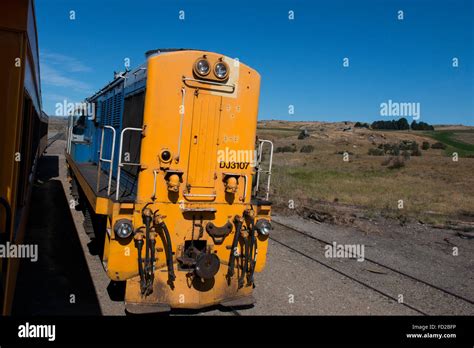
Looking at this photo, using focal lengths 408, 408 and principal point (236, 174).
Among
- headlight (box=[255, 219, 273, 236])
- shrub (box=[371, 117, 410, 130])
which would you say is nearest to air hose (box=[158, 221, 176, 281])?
headlight (box=[255, 219, 273, 236])

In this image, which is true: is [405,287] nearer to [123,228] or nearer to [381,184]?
[123,228]

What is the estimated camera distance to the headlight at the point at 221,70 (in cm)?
617

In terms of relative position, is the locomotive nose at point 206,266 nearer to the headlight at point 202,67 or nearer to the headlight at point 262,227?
the headlight at point 262,227

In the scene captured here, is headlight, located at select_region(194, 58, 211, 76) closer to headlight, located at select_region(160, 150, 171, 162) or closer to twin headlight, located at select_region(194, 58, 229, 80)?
twin headlight, located at select_region(194, 58, 229, 80)

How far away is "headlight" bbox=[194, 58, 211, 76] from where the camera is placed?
6.05 metres

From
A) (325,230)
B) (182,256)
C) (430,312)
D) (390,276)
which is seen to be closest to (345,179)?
(325,230)

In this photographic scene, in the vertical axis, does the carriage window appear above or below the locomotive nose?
above

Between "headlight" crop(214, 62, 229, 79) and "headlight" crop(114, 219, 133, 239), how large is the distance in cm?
255

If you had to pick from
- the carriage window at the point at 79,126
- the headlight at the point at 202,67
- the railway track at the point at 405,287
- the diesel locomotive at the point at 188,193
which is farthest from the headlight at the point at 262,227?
the carriage window at the point at 79,126

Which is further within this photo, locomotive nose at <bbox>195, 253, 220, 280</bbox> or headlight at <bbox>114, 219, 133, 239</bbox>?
locomotive nose at <bbox>195, 253, 220, 280</bbox>

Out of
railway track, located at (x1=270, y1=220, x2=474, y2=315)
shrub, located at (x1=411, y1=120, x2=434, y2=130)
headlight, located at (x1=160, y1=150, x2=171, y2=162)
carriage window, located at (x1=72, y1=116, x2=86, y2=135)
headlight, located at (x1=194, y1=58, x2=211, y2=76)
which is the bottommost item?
railway track, located at (x1=270, y1=220, x2=474, y2=315)

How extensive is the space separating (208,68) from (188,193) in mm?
1899

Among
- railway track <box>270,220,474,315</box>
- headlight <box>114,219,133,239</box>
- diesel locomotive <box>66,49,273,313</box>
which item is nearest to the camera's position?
headlight <box>114,219,133,239</box>

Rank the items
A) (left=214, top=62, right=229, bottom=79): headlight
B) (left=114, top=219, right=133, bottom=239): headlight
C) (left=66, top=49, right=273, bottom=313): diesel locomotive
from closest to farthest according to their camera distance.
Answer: (left=114, top=219, right=133, bottom=239): headlight, (left=66, top=49, right=273, bottom=313): diesel locomotive, (left=214, top=62, right=229, bottom=79): headlight
